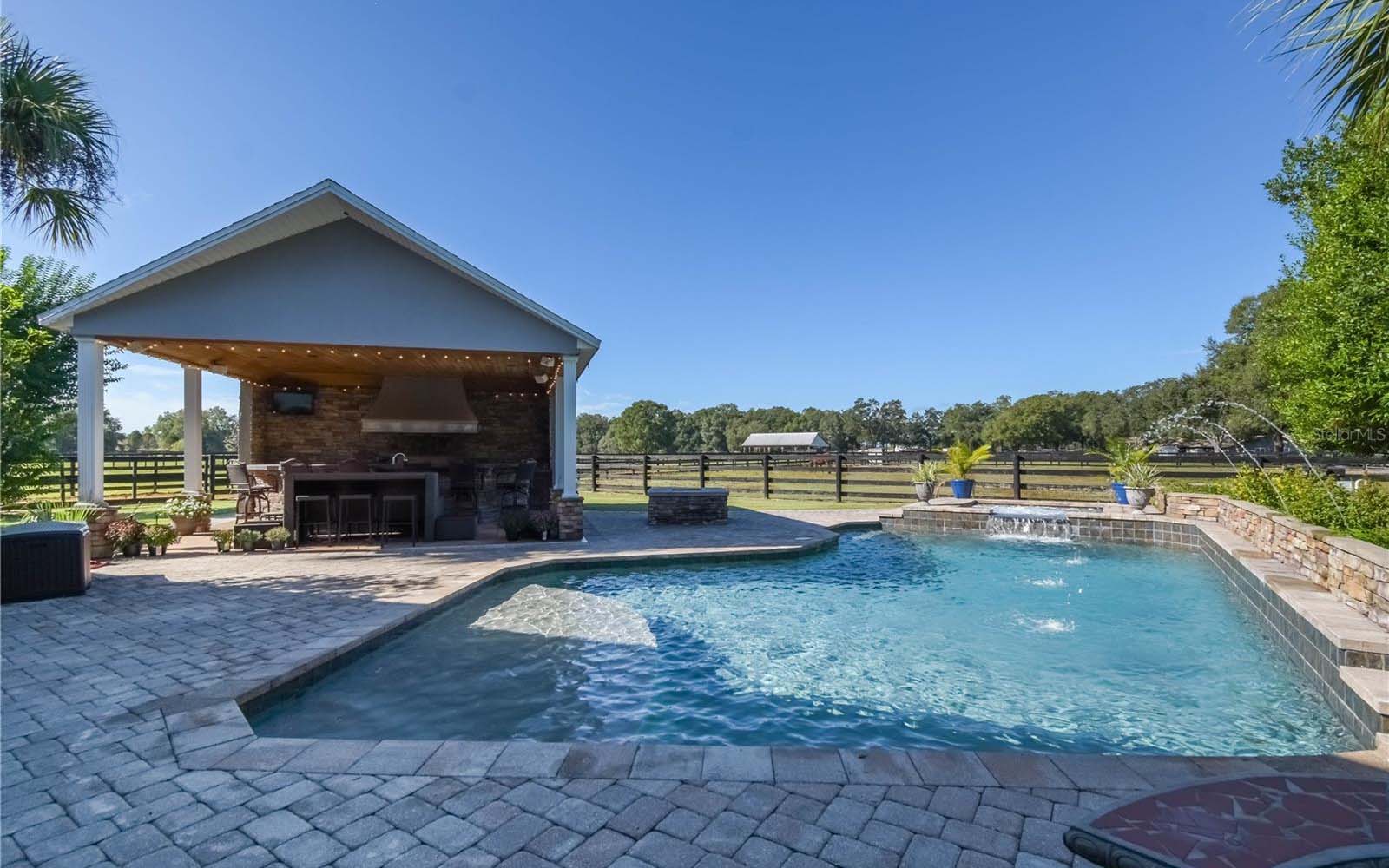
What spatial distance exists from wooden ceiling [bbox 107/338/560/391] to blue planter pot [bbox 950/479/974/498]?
8727 mm

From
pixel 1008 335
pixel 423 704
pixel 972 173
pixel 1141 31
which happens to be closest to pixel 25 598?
pixel 423 704

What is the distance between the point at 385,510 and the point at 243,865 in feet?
24.3

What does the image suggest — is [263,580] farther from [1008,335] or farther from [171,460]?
[1008,335]

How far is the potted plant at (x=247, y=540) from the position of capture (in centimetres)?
786

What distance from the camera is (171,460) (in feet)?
50.8

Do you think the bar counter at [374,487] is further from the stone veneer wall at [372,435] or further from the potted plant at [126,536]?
the stone veneer wall at [372,435]

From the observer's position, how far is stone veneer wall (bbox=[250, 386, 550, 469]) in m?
12.9

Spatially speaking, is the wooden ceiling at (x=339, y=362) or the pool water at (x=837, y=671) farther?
the wooden ceiling at (x=339, y=362)

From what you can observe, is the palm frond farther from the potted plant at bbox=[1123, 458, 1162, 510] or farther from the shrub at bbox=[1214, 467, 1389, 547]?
the potted plant at bbox=[1123, 458, 1162, 510]

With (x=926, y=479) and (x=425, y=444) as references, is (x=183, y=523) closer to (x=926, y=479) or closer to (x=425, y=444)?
(x=425, y=444)

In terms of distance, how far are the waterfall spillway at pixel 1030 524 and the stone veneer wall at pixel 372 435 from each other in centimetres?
971

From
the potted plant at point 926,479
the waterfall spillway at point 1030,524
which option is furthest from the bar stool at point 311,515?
the potted plant at point 926,479

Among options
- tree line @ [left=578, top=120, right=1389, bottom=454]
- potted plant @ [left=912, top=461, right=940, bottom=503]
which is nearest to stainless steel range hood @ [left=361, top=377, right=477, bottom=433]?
potted plant @ [left=912, top=461, right=940, bottom=503]

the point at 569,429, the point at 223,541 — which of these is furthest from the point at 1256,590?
the point at 223,541
